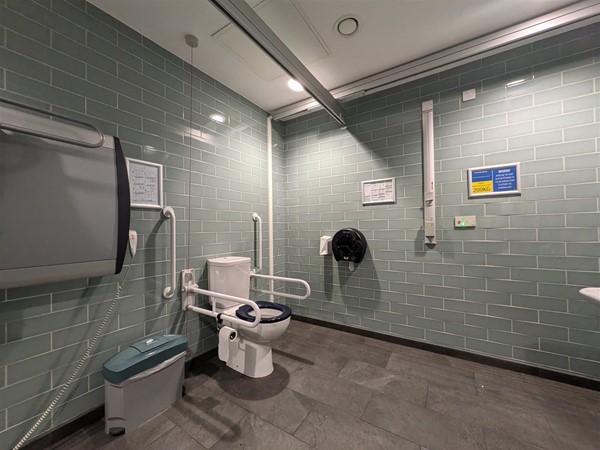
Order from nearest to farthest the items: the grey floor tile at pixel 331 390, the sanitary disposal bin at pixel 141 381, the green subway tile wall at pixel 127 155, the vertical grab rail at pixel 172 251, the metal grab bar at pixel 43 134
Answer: the metal grab bar at pixel 43 134, the green subway tile wall at pixel 127 155, the sanitary disposal bin at pixel 141 381, the grey floor tile at pixel 331 390, the vertical grab rail at pixel 172 251

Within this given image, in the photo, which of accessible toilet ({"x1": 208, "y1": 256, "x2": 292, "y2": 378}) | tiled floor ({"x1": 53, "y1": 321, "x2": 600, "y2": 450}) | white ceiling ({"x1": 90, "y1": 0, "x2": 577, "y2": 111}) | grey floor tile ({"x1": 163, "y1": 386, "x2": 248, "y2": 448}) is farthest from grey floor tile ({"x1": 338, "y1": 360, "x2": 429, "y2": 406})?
white ceiling ({"x1": 90, "y1": 0, "x2": 577, "y2": 111})

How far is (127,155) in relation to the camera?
1.60 metres

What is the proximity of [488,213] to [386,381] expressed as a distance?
161 cm

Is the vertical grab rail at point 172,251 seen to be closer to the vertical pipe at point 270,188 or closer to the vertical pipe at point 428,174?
the vertical pipe at point 270,188

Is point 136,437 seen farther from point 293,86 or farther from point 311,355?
point 293,86

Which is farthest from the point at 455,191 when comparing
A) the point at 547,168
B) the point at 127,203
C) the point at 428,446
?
the point at 127,203

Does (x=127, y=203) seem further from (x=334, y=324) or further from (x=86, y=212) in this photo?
(x=334, y=324)

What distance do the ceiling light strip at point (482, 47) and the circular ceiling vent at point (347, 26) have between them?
62cm

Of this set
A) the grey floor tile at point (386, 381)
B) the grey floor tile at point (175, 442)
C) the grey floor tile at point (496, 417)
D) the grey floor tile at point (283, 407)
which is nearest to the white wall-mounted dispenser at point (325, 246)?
the grey floor tile at point (386, 381)

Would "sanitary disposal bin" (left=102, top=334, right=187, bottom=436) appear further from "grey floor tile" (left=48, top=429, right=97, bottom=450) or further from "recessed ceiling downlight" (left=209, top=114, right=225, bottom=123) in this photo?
"recessed ceiling downlight" (left=209, top=114, right=225, bottom=123)

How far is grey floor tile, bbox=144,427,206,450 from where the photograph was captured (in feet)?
4.06

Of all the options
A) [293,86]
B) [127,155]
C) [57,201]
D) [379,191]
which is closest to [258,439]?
[57,201]

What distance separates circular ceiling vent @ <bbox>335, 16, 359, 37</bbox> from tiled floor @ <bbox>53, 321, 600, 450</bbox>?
2.67 metres

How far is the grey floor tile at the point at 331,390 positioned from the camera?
1533 mm
